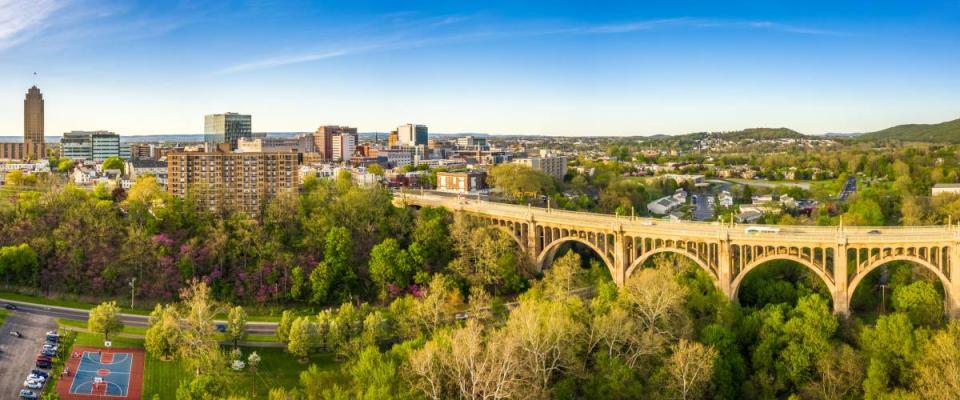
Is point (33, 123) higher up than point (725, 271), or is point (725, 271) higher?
point (33, 123)

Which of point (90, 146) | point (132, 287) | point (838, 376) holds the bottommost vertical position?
point (838, 376)

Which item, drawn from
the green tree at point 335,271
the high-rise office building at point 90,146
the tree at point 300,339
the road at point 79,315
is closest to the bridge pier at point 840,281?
the tree at point 300,339

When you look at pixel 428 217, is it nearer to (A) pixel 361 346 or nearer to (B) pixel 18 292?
(A) pixel 361 346

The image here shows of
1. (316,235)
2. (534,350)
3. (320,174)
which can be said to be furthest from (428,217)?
(320,174)

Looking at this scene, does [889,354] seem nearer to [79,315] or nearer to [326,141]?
[79,315]

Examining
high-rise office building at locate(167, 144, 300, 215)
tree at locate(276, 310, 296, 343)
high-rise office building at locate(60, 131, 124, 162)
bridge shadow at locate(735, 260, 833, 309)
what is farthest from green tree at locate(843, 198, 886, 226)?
high-rise office building at locate(60, 131, 124, 162)

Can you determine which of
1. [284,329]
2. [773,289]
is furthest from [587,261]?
[284,329]
